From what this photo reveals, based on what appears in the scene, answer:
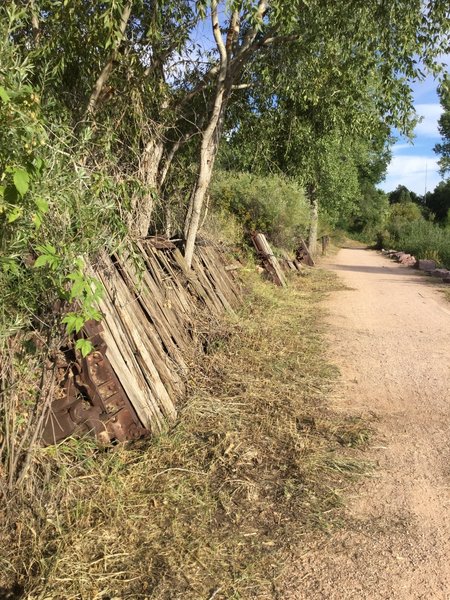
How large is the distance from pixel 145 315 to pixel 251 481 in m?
2.00

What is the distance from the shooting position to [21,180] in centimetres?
246

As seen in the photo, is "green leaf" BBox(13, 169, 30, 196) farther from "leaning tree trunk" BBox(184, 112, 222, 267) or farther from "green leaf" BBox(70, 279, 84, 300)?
"leaning tree trunk" BBox(184, 112, 222, 267)

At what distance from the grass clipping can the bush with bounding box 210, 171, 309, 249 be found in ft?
30.7

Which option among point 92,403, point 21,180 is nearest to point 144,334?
point 92,403

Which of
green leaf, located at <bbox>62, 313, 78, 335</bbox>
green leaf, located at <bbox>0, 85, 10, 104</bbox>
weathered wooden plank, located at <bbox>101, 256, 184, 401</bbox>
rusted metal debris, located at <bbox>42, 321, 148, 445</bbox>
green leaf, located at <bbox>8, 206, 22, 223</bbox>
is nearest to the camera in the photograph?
green leaf, located at <bbox>0, 85, 10, 104</bbox>

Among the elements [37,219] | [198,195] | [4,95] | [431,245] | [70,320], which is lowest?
[70,320]

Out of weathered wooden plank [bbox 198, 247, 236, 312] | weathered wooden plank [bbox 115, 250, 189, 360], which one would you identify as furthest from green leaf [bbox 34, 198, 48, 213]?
weathered wooden plank [bbox 198, 247, 236, 312]

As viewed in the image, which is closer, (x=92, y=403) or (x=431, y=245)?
(x=92, y=403)

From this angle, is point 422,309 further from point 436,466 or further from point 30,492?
point 30,492

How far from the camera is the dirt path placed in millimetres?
2785

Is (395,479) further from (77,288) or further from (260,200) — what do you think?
(260,200)

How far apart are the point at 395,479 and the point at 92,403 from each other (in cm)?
220

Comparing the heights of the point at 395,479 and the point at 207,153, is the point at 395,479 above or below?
below

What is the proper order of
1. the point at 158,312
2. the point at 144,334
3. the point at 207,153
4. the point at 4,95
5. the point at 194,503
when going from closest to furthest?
the point at 4,95
the point at 194,503
the point at 144,334
the point at 158,312
the point at 207,153
